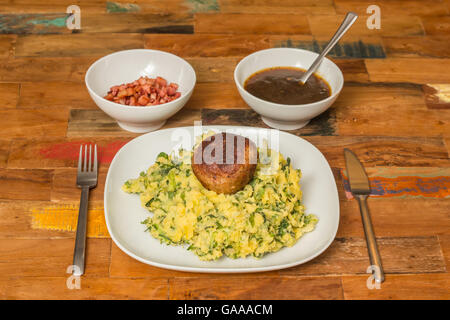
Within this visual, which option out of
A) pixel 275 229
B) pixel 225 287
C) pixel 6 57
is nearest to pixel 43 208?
pixel 225 287

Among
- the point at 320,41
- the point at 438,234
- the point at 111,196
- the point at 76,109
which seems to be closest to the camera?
the point at 111,196

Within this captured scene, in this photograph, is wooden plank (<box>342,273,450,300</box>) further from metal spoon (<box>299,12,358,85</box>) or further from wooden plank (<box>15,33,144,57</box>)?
wooden plank (<box>15,33,144,57</box>)

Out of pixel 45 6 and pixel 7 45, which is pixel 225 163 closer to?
pixel 7 45

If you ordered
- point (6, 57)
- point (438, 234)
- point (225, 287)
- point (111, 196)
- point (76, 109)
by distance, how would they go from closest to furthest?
point (225, 287), point (111, 196), point (438, 234), point (76, 109), point (6, 57)

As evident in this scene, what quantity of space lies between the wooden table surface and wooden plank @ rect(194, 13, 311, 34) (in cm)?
1

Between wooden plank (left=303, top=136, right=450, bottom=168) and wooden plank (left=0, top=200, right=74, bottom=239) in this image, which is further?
wooden plank (left=303, top=136, right=450, bottom=168)

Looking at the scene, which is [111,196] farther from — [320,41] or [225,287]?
[320,41]

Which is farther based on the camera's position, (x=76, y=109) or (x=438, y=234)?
(x=76, y=109)

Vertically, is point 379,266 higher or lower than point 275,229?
lower

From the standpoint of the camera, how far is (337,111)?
3.65m

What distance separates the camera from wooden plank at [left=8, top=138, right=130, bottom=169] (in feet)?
10.2

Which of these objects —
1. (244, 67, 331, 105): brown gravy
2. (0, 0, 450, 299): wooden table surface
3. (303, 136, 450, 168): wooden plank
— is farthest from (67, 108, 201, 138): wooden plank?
(303, 136, 450, 168): wooden plank

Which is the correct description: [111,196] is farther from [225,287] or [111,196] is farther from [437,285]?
[437,285]

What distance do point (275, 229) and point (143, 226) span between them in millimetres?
697
